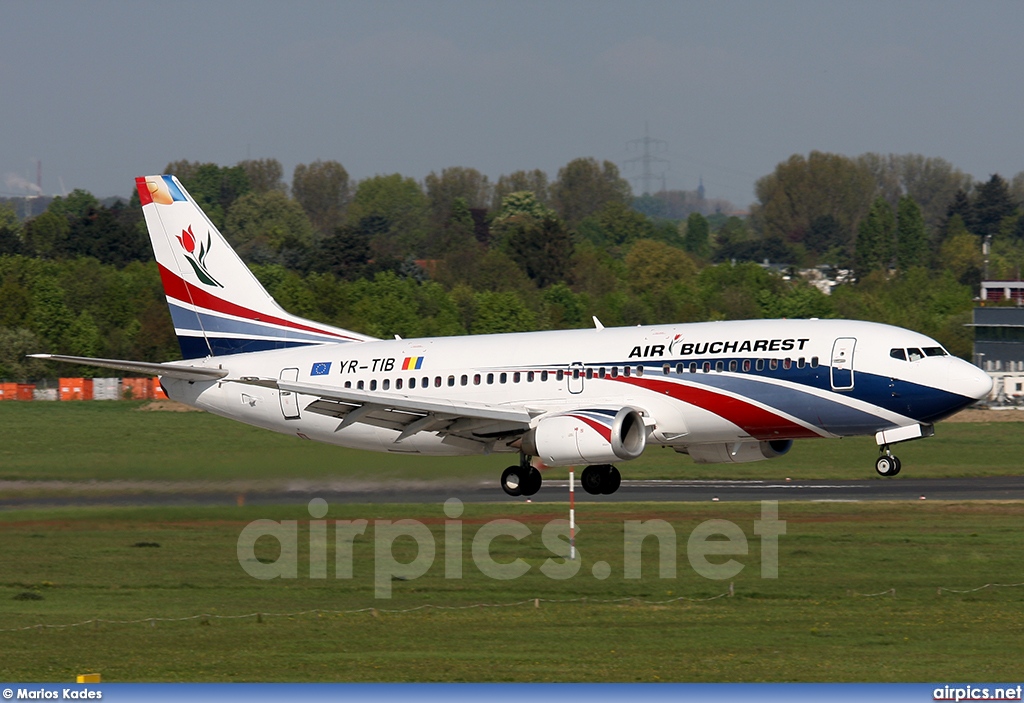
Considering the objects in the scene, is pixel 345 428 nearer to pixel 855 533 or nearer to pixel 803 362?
pixel 803 362

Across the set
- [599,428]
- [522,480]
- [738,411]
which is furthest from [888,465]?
[522,480]

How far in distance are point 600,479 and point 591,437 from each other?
3.99 meters

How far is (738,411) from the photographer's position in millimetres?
44688

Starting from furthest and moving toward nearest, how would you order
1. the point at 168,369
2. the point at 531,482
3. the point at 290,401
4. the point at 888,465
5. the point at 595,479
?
1. the point at 290,401
2. the point at 168,369
3. the point at 531,482
4. the point at 595,479
5. the point at 888,465

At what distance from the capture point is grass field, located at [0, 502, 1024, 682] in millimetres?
41156

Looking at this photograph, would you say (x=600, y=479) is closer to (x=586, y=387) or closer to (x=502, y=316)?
(x=586, y=387)

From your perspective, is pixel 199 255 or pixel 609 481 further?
pixel 199 255

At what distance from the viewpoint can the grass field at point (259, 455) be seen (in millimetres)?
54000

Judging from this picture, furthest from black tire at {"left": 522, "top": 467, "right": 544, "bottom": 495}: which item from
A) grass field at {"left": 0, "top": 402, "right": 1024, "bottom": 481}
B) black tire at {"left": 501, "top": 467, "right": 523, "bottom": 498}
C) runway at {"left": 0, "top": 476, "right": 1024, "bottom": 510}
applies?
runway at {"left": 0, "top": 476, "right": 1024, "bottom": 510}

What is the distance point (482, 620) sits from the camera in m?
47.4

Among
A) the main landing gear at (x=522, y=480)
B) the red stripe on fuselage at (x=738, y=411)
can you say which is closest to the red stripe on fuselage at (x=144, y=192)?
the main landing gear at (x=522, y=480)

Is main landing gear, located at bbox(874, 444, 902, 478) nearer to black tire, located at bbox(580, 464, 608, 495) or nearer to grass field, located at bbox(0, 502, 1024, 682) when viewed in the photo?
grass field, located at bbox(0, 502, 1024, 682)

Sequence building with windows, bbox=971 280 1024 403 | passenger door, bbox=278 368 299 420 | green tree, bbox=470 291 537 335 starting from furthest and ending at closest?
green tree, bbox=470 291 537 335 → building with windows, bbox=971 280 1024 403 → passenger door, bbox=278 368 299 420

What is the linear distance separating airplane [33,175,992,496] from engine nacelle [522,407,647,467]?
43 millimetres
